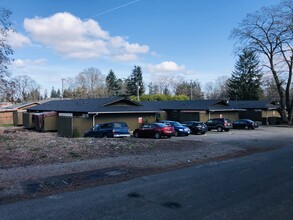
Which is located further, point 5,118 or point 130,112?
point 5,118

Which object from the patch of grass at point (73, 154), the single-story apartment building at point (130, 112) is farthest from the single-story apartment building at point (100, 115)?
the patch of grass at point (73, 154)

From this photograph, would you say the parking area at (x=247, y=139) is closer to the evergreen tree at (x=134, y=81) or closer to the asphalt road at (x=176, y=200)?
the asphalt road at (x=176, y=200)

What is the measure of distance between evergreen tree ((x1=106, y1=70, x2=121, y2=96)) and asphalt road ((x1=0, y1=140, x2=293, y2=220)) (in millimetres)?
105874

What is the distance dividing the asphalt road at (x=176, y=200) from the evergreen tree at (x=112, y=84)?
106 meters

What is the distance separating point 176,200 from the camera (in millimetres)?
7508

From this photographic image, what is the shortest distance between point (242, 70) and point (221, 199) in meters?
83.1

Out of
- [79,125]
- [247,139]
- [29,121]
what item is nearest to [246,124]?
[247,139]

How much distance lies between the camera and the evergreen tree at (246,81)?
275ft

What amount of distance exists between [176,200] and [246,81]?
8243cm

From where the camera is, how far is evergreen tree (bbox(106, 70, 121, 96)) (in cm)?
11675

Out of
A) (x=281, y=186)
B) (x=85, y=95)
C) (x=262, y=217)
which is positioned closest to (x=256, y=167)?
(x=281, y=186)

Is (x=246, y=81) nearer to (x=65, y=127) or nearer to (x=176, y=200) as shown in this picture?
(x=65, y=127)

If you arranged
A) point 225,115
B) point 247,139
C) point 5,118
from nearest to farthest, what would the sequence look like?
point 247,139 → point 225,115 → point 5,118

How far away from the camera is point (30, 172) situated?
1104 centimetres
